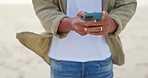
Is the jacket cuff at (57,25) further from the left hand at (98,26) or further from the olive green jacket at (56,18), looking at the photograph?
the left hand at (98,26)

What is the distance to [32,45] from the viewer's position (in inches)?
45.3

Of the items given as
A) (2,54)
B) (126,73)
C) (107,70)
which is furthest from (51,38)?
(2,54)

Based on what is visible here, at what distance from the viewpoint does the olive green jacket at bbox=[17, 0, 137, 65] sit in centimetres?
102

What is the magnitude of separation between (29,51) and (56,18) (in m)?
2.04

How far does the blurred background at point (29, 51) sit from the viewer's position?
2.55m

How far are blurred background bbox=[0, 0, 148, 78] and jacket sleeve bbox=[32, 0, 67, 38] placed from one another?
4.90 feet

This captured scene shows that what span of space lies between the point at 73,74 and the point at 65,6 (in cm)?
23

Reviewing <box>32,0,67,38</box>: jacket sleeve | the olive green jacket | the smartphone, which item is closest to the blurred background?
the olive green jacket

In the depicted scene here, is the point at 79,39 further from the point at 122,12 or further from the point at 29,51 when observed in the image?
the point at 29,51

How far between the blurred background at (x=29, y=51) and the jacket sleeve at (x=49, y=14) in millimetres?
1493

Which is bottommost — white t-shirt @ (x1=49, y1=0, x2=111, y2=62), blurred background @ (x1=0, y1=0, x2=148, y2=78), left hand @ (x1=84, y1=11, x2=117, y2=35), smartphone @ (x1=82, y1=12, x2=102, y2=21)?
blurred background @ (x1=0, y1=0, x2=148, y2=78)

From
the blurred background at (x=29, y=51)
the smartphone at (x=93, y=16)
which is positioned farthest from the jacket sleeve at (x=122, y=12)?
the blurred background at (x=29, y=51)

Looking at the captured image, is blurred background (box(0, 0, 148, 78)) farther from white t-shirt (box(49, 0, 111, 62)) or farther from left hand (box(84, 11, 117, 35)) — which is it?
left hand (box(84, 11, 117, 35))

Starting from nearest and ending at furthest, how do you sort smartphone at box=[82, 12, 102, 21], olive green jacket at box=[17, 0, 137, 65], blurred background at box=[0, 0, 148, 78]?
smartphone at box=[82, 12, 102, 21] → olive green jacket at box=[17, 0, 137, 65] → blurred background at box=[0, 0, 148, 78]
